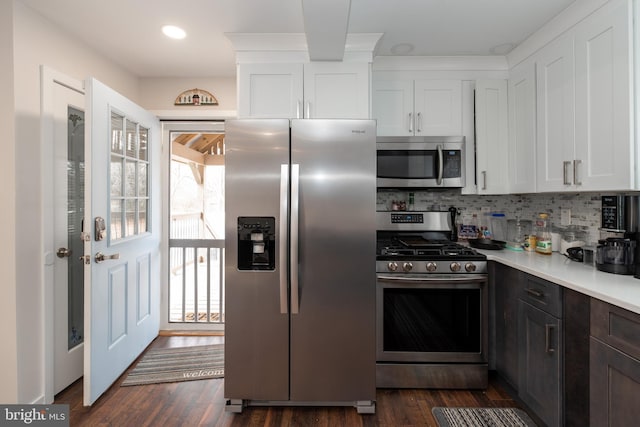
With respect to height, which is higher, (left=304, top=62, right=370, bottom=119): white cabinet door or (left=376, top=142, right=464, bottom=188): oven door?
(left=304, top=62, right=370, bottom=119): white cabinet door

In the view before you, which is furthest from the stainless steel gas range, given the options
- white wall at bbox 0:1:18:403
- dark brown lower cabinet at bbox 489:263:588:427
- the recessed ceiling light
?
white wall at bbox 0:1:18:403

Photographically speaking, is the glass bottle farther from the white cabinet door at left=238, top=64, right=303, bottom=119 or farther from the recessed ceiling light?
the recessed ceiling light

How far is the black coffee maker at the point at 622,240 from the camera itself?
1.68 m

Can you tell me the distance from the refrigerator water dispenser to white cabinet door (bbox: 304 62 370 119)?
870 mm

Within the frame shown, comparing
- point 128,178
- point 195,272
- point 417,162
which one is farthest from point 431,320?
point 128,178

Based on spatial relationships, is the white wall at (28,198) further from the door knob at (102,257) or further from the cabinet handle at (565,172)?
the cabinet handle at (565,172)

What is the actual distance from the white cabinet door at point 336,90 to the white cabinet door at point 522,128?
1136 mm

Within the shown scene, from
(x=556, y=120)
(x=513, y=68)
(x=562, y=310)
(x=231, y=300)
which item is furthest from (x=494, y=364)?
(x=513, y=68)

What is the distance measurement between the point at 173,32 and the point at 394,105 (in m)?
1.67

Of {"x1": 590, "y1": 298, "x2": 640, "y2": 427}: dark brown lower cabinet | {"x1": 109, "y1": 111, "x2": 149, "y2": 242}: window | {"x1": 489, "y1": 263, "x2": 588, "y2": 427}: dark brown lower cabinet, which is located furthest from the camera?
{"x1": 109, "y1": 111, "x2": 149, "y2": 242}: window

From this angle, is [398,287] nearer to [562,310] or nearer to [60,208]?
[562,310]

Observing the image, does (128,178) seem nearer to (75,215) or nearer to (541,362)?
(75,215)

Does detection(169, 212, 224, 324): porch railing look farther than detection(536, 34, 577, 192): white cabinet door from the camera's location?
Yes

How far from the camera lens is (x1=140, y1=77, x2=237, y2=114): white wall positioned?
120 inches
